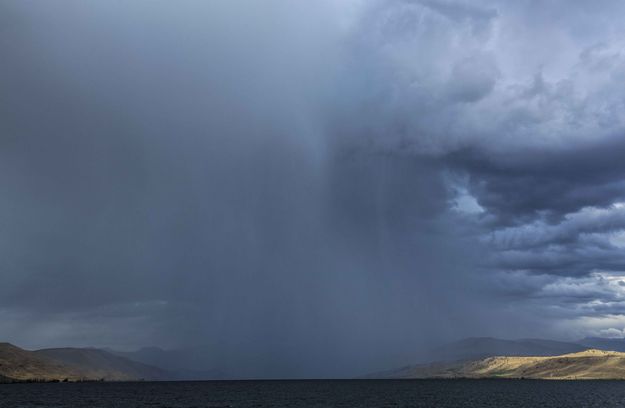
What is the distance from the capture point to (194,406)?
19125cm

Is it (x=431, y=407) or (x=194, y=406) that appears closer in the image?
(x=431, y=407)

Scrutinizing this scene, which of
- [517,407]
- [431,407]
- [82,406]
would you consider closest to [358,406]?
[431,407]

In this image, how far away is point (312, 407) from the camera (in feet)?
620

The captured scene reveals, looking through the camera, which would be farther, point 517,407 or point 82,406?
point 82,406

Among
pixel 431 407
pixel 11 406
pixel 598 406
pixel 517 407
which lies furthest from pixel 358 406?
pixel 11 406

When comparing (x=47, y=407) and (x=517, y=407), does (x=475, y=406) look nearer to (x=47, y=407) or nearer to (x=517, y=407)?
(x=517, y=407)

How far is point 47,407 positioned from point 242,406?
69.3m

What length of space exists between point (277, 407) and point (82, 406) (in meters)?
73.6

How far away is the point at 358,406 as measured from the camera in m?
190

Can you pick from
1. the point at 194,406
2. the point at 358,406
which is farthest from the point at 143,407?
the point at 358,406

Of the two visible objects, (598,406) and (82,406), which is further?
(82,406)

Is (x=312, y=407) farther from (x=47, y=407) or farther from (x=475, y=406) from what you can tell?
(x=47, y=407)

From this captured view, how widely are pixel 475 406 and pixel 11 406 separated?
545 feet

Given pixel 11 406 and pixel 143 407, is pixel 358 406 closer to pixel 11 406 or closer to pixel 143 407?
pixel 143 407
